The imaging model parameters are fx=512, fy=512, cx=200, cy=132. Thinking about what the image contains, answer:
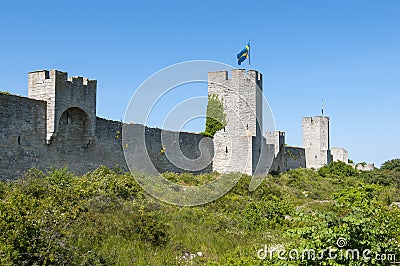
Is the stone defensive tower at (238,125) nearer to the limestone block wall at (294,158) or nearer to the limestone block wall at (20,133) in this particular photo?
the limestone block wall at (294,158)

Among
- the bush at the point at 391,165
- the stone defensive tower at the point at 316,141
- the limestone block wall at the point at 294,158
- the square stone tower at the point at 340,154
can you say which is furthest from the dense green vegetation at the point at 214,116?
the square stone tower at the point at 340,154

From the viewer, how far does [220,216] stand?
14047 mm

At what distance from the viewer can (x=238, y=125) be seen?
25.2 m

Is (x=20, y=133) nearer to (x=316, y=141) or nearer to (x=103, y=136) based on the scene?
(x=103, y=136)

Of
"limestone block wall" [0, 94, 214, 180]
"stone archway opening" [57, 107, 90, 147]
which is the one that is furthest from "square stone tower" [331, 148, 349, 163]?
"stone archway opening" [57, 107, 90, 147]

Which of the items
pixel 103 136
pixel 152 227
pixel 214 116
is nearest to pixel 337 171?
pixel 214 116

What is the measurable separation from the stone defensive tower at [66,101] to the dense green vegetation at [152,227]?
5.16ft

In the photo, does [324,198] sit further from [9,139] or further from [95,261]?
[95,261]

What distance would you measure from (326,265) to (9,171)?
10.1 meters

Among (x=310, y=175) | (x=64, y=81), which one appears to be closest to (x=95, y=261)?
(x=64, y=81)

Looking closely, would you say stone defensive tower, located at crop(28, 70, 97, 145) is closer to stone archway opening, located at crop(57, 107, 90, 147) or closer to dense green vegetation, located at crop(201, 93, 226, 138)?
stone archway opening, located at crop(57, 107, 90, 147)

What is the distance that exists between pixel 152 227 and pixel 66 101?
676 cm

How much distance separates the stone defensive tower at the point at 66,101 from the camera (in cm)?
1555

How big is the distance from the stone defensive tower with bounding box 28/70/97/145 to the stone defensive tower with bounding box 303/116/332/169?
26408 mm
